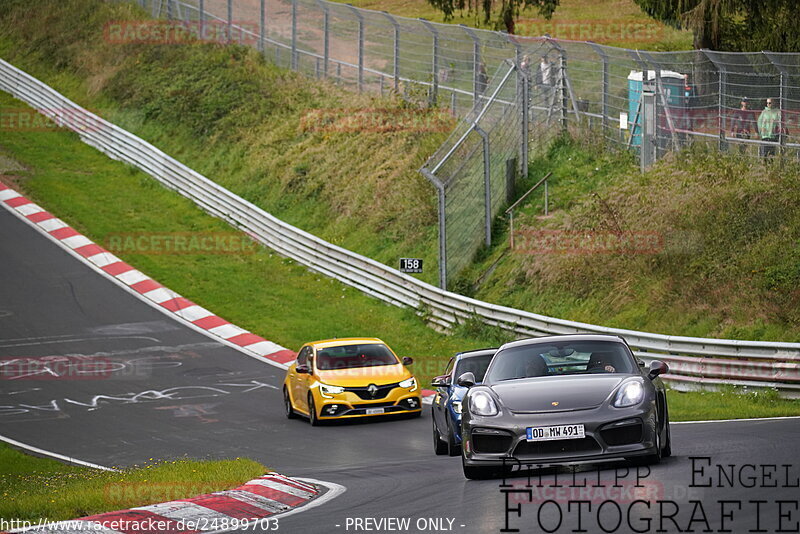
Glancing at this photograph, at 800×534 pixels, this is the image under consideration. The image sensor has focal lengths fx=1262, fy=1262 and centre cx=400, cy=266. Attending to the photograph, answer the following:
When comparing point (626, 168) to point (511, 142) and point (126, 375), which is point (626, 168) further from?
point (126, 375)

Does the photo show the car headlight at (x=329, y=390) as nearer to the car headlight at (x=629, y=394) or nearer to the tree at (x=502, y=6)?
the car headlight at (x=629, y=394)

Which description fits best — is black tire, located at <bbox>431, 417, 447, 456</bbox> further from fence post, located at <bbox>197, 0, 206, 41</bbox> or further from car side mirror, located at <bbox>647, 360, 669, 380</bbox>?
fence post, located at <bbox>197, 0, 206, 41</bbox>

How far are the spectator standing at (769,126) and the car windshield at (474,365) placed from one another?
463 inches

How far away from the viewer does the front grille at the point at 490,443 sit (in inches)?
431

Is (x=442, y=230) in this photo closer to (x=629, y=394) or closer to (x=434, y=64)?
(x=434, y=64)

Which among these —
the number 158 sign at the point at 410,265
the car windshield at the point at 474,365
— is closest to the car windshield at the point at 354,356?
the car windshield at the point at 474,365

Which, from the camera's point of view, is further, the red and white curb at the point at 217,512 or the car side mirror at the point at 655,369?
the car side mirror at the point at 655,369

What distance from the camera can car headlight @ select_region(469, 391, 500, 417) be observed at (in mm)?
11203

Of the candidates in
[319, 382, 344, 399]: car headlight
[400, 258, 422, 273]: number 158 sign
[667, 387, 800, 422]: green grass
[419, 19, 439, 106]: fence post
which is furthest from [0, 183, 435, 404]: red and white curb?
[419, 19, 439, 106]: fence post

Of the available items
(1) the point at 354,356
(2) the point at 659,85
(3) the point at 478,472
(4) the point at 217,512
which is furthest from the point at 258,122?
(4) the point at 217,512

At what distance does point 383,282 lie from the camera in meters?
30.7

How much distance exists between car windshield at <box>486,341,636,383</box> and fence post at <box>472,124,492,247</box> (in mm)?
16748

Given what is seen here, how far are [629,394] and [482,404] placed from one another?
131 cm

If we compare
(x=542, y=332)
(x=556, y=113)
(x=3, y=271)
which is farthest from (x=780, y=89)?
(x=3, y=271)
